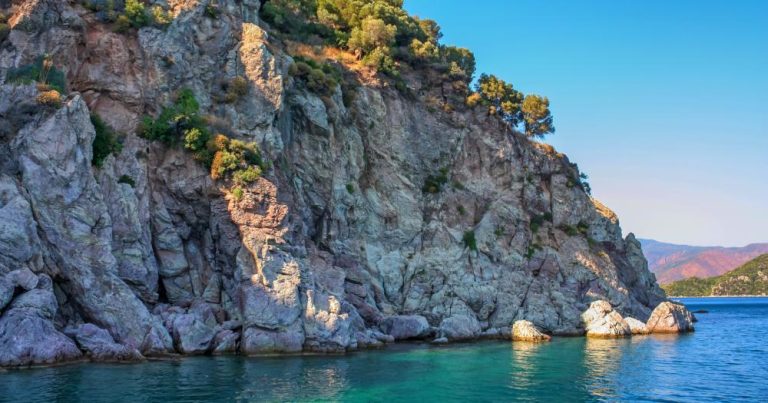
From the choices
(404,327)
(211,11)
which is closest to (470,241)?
(404,327)

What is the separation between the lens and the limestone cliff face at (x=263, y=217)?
32438 millimetres

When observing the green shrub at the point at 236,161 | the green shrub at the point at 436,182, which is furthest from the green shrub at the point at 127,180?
the green shrub at the point at 436,182

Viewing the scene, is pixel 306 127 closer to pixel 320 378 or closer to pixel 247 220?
pixel 247 220

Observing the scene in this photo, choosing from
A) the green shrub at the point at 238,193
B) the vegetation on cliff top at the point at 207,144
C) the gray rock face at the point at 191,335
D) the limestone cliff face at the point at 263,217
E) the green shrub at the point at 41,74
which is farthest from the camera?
the vegetation on cliff top at the point at 207,144

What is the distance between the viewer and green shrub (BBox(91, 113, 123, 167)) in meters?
36.8

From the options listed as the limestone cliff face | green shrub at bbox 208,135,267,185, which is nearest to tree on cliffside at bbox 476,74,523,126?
the limestone cliff face

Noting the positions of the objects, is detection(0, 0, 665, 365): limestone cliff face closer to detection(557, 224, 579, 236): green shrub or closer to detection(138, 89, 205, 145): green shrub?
detection(557, 224, 579, 236): green shrub

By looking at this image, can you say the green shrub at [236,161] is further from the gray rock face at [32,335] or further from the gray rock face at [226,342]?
the gray rock face at [32,335]

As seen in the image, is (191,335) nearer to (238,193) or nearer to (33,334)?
(33,334)

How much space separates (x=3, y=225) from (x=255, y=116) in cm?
1945

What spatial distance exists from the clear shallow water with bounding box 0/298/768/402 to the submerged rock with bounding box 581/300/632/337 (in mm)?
12514

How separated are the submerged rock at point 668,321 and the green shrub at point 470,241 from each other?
703 inches

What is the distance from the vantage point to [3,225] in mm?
29719

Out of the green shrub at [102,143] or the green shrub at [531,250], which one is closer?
the green shrub at [102,143]
